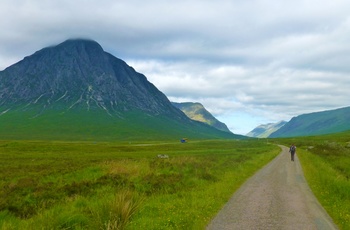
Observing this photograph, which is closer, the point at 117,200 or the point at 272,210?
the point at 117,200

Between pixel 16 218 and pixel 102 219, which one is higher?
pixel 102 219

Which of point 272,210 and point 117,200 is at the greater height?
point 117,200

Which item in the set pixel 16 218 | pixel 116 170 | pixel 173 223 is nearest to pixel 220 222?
pixel 173 223

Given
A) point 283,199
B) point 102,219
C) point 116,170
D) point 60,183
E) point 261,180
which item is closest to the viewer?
point 102,219

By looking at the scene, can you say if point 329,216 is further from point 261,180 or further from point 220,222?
point 261,180

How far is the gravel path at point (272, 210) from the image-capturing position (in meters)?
15.3

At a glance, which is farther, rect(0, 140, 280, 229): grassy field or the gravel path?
the gravel path

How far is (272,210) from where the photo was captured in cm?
1819

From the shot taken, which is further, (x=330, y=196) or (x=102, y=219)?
(x=330, y=196)

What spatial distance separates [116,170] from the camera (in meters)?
33.0

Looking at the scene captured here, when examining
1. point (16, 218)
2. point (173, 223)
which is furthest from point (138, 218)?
point (16, 218)

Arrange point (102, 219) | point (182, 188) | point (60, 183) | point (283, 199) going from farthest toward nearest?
point (60, 183)
point (182, 188)
point (283, 199)
point (102, 219)

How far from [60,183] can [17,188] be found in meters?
3.55

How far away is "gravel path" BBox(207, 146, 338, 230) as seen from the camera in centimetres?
1532
